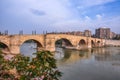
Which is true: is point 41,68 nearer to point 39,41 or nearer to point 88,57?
point 88,57

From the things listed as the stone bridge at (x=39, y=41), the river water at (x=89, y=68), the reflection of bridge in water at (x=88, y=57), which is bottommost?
the river water at (x=89, y=68)

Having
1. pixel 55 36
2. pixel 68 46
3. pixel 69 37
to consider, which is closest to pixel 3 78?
pixel 55 36

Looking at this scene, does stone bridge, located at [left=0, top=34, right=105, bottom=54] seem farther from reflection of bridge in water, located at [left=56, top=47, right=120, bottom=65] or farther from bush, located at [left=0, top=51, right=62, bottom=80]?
bush, located at [left=0, top=51, right=62, bottom=80]

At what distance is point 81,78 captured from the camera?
1638cm

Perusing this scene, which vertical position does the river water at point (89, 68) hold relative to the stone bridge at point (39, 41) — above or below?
below

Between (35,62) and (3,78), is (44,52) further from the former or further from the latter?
(3,78)

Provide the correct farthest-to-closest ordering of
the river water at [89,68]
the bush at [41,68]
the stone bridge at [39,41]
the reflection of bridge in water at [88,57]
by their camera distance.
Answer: the stone bridge at [39,41] → the reflection of bridge in water at [88,57] → the river water at [89,68] → the bush at [41,68]

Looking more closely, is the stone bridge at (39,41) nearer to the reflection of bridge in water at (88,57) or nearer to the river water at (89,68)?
the reflection of bridge in water at (88,57)

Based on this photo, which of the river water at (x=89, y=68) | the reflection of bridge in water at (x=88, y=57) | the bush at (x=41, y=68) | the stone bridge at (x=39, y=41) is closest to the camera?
the bush at (x=41, y=68)

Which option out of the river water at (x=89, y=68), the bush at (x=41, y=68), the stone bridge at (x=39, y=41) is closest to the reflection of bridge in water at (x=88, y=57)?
the river water at (x=89, y=68)

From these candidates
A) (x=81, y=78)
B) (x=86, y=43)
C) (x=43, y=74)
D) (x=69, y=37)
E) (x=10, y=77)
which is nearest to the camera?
(x=43, y=74)

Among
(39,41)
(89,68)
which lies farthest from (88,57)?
(89,68)

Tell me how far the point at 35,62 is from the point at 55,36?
37.0 meters

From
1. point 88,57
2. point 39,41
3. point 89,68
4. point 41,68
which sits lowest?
point 89,68
